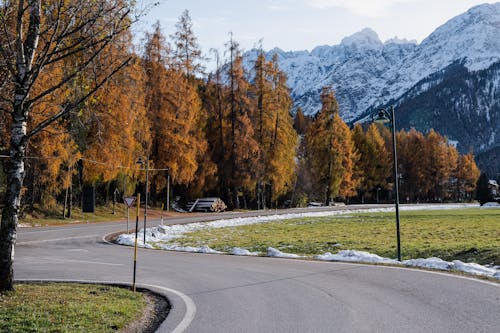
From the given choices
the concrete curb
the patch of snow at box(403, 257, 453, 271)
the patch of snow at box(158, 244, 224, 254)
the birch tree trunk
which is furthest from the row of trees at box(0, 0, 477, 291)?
the patch of snow at box(403, 257, 453, 271)

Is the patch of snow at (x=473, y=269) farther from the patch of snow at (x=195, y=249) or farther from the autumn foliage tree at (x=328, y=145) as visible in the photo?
the autumn foliage tree at (x=328, y=145)

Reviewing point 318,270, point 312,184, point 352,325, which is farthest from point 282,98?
point 352,325

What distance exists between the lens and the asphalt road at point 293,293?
20.9 ft

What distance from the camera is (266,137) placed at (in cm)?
5159

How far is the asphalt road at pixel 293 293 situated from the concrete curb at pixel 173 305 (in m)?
0.02

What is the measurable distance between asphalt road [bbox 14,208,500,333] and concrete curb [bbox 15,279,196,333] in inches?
0.8

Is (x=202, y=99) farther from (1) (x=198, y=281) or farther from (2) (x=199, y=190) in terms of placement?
(1) (x=198, y=281)

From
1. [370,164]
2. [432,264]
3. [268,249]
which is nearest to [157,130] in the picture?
[268,249]

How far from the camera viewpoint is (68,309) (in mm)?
6816

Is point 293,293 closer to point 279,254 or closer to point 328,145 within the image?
point 279,254

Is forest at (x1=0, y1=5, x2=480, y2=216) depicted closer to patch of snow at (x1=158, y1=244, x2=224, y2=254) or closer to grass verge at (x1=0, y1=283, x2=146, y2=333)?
patch of snow at (x1=158, y1=244, x2=224, y2=254)

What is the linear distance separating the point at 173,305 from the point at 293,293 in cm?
233

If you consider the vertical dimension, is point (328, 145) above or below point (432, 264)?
above

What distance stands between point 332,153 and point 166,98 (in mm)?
26702
